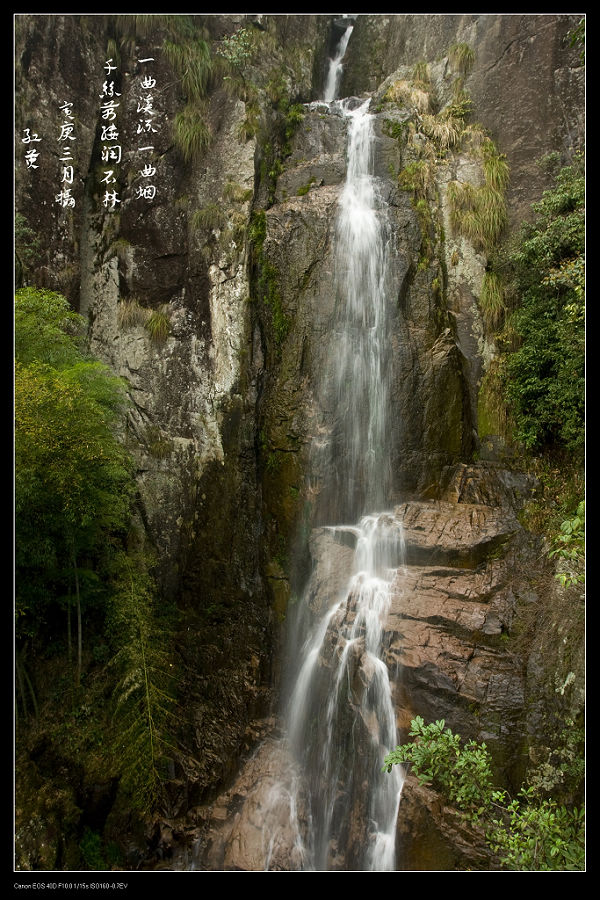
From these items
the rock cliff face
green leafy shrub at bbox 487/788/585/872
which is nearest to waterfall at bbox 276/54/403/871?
the rock cliff face

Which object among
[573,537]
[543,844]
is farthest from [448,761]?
[573,537]

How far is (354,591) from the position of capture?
7297 millimetres

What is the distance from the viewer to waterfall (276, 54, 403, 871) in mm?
6172

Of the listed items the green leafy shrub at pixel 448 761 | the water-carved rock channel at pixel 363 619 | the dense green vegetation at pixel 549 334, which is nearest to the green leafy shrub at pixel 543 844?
the green leafy shrub at pixel 448 761

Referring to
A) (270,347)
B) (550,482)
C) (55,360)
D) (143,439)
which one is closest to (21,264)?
(55,360)

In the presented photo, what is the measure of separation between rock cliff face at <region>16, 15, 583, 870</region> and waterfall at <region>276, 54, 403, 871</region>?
23 centimetres

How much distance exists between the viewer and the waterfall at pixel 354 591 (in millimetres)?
6172

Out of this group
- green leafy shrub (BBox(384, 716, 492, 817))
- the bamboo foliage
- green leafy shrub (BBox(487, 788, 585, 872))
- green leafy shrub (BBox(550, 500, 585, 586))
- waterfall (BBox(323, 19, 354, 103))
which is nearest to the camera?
green leafy shrub (BBox(487, 788, 585, 872))

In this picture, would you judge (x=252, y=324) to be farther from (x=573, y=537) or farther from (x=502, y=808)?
(x=502, y=808)

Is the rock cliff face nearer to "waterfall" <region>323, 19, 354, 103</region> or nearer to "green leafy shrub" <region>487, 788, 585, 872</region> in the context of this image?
"waterfall" <region>323, 19, 354, 103</region>

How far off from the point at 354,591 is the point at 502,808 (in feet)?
10.3

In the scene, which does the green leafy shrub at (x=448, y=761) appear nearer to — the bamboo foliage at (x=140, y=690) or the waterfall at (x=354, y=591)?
the waterfall at (x=354, y=591)

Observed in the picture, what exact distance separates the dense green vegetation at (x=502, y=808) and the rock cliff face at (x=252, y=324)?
1949 millimetres

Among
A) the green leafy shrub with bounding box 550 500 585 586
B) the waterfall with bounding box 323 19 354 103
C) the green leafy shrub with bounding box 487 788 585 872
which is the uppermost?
the waterfall with bounding box 323 19 354 103
